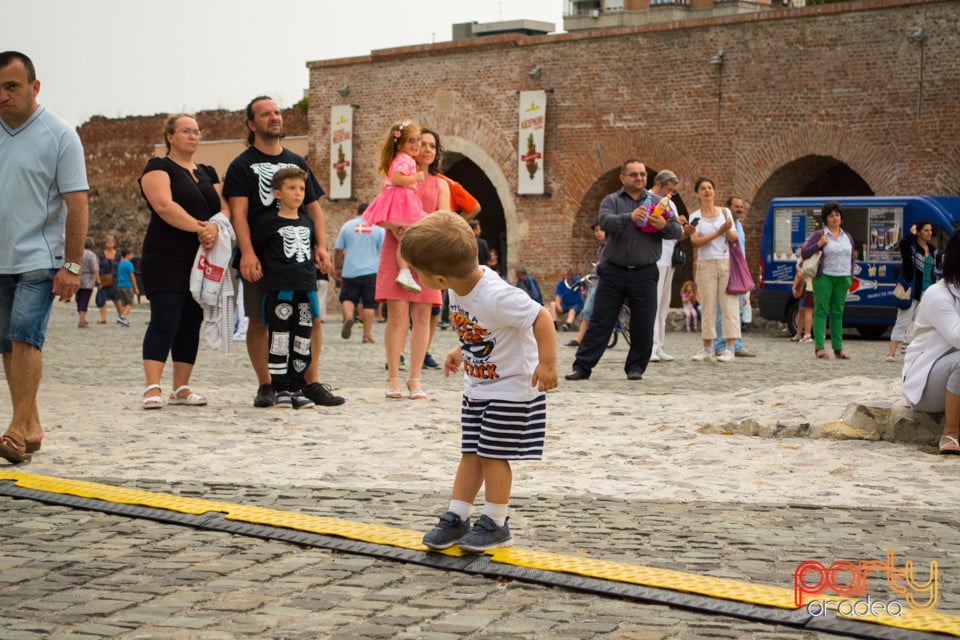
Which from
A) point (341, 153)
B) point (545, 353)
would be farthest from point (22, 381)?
point (341, 153)

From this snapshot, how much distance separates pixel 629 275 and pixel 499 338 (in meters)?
7.72

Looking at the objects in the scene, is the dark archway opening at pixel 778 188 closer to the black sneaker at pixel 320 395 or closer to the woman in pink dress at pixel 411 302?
the woman in pink dress at pixel 411 302

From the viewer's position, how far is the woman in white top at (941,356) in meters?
7.35

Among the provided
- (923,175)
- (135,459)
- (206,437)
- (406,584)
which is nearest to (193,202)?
(206,437)

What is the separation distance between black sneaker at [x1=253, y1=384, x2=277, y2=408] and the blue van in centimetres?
1631

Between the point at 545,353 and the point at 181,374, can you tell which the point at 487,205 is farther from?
the point at 545,353

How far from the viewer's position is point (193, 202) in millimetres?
9242

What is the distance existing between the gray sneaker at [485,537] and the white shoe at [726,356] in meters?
11.0

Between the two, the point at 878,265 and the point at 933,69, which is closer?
the point at 878,265

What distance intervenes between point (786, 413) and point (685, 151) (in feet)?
70.4

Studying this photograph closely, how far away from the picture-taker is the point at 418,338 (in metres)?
10.1

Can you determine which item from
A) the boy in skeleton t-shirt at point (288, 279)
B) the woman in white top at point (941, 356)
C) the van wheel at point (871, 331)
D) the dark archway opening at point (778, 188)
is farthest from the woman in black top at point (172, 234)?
the dark archway opening at point (778, 188)

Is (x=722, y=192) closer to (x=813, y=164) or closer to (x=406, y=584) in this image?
(x=813, y=164)

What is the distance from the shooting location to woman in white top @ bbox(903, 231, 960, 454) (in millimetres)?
7348
